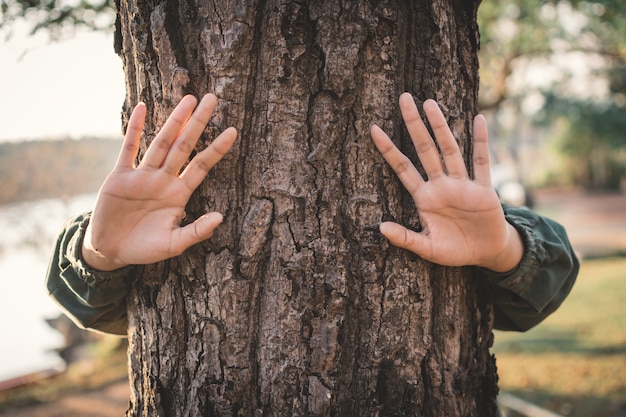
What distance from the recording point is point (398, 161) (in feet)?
4.46

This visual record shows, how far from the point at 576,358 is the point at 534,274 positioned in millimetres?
5090

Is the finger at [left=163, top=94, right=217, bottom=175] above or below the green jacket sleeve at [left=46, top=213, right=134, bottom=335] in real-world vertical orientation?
above

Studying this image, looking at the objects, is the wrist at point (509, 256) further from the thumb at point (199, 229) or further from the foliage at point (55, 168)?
the foliage at point (55, 168)

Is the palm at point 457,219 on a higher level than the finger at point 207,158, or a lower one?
lower

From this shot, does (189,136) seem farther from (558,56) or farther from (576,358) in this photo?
(558,56)

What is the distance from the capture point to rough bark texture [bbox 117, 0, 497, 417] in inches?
52.3

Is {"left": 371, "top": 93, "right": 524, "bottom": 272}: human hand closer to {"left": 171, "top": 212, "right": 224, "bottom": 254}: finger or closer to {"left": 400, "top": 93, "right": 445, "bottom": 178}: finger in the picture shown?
{"left": 400, "top": 93, "right": 445, "bottom": 178}: finger

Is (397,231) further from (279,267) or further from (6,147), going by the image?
(6,147)

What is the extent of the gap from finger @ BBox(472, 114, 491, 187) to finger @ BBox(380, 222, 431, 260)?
24 centimetres

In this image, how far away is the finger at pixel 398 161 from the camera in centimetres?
134

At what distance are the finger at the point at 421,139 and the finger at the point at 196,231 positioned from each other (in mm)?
548

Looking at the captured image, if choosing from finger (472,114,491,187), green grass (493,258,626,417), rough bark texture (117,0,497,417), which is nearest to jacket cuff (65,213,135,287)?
rough bark texture (117,0,497,417)

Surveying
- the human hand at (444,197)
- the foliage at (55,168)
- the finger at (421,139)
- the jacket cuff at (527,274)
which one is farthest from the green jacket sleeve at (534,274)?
the foliage at (55,168)

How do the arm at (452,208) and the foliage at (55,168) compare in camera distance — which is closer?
the arm at (452,208)
